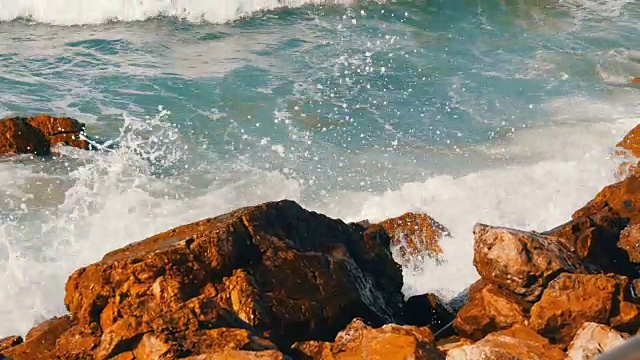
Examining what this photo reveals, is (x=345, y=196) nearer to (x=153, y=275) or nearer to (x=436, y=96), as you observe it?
(x=436, y=96)

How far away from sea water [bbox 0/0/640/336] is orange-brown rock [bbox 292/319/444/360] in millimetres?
3022

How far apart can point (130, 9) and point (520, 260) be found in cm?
1650

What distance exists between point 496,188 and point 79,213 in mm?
5201

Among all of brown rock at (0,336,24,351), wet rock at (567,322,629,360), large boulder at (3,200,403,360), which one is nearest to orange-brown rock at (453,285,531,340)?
large boulder at (3,200,403,360)

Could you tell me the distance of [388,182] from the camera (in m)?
11.1

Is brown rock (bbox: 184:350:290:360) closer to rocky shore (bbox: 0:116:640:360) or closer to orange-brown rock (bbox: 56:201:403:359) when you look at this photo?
rocky shore (bbox: 0:116:640:360)

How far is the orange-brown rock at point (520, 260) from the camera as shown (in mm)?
5996

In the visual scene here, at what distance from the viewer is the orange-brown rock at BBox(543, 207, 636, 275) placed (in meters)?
6.99

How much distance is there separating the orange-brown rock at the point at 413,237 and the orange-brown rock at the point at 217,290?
6.76ft

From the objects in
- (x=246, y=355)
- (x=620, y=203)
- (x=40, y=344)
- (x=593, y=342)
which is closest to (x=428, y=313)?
(x=593, y=342)

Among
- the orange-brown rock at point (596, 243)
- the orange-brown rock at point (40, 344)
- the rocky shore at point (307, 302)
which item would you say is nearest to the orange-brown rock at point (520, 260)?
the rocky shore at point (307, 302)

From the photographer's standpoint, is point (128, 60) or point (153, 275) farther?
point (128, 60)

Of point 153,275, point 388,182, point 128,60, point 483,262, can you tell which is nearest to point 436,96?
point 388,182

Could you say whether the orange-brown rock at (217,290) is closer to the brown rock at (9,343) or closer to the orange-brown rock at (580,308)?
the brown rock at (9,343)
